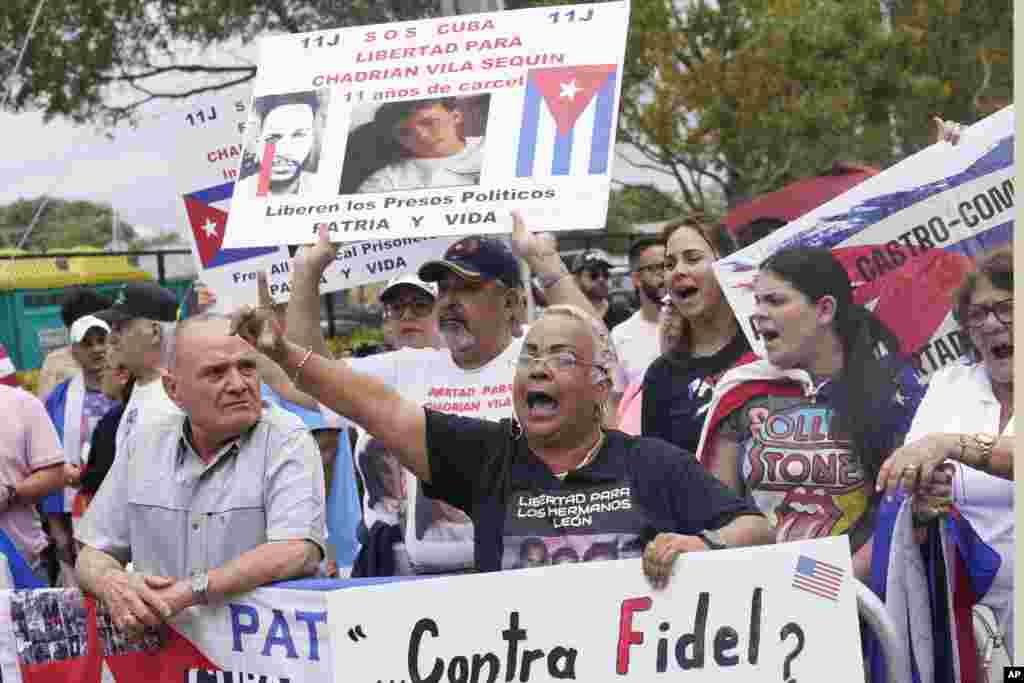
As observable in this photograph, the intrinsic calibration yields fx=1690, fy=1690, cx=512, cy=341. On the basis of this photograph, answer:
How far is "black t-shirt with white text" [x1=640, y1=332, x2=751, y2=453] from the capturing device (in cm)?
515

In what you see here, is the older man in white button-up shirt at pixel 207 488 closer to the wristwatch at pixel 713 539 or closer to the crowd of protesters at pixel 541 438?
the crowd of protesters at pixel 541 438

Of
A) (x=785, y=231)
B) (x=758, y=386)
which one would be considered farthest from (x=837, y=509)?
(x=785, y=231)

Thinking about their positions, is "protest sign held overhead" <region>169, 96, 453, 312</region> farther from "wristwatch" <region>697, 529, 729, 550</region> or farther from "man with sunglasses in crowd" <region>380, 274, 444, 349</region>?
"wristwatch" <region>697, 529, 729, 550</region>

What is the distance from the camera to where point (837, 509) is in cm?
452

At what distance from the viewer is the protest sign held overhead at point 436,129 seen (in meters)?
4.54

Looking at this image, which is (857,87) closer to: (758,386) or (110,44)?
(110,44)

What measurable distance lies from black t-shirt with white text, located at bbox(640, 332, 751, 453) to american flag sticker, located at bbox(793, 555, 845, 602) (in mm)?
1592

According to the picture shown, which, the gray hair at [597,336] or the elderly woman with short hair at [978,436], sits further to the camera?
the gray hair at [597,336]

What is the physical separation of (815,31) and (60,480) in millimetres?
18776

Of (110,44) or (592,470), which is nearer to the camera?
(592,470)

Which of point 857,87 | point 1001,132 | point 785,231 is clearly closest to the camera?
point 1001,132

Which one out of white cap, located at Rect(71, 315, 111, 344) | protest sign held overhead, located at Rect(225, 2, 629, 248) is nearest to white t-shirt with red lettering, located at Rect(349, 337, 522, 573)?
protest sign held overhead, located at Rect(225, 2, 629, 248)

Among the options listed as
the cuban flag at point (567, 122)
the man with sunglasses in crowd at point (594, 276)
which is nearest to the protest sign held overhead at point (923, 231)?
the cuban flag at point (567, 122)

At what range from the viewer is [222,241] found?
6.50 metres
